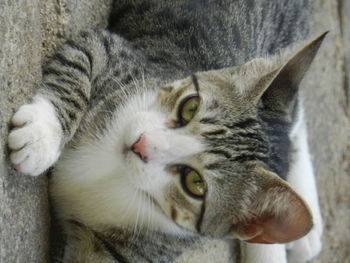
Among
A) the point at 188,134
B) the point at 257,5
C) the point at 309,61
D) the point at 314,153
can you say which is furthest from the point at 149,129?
the point at 314,153

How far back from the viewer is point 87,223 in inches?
72.7

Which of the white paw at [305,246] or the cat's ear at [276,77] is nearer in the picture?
the cat's ear at [276,77]

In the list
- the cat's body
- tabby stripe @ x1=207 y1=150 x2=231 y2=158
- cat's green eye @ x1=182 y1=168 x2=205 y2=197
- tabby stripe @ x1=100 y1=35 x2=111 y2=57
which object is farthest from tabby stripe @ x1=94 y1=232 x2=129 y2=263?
tabby stripe @ x1=100 y1=35 x2=111 y2=57

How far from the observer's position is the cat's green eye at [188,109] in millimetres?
1690

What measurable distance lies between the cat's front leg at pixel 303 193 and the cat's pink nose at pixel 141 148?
1.23 meters

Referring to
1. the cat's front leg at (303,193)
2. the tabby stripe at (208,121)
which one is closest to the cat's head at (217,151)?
the tabby stripe at (208,121)

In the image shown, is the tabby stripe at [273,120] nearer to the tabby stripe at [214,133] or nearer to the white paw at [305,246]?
the tabby stripe at [214,133]

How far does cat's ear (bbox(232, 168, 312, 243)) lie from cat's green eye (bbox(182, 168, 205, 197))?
182 millimetres

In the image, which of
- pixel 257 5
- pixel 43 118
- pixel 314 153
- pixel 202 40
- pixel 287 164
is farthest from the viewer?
pixel 314 153

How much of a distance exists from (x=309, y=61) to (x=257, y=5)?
79cm

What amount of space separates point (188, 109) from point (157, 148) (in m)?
0.20

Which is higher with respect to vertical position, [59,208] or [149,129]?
[149,129]

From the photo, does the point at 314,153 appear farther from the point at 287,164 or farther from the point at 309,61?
the point at 309,61

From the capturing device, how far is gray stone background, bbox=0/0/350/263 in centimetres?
143
